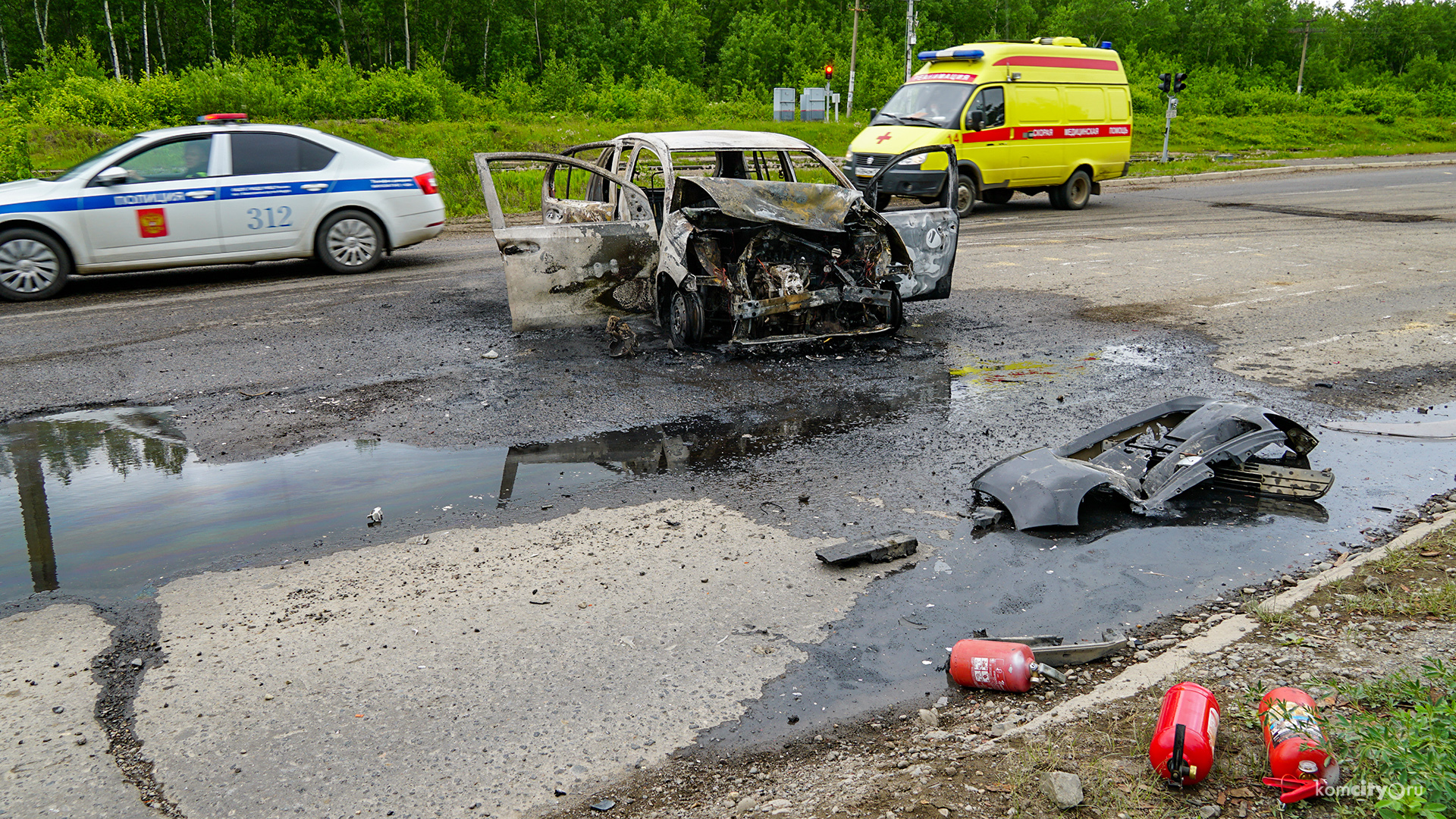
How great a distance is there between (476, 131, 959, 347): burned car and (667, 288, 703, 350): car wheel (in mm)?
12

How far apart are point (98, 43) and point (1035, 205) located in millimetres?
55604

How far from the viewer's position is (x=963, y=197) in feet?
53.7

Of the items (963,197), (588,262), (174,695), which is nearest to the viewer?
(174,695)

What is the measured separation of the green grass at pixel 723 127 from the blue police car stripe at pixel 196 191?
5723 millimetres

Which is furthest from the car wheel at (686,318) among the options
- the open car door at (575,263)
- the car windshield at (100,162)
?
the car windshield at (100,162)

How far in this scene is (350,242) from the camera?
10867 mm

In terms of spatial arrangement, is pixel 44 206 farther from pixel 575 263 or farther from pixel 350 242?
pixel 575 263

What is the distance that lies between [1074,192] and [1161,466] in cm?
1420

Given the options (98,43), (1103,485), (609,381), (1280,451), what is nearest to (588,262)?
(609,381)

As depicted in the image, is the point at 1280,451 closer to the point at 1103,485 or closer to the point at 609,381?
the point at 1103,485

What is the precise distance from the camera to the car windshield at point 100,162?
9508 mm

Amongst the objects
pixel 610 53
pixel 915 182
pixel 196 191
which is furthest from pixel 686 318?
pixel 610 53

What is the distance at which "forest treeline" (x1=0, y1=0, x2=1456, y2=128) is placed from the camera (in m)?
33.0

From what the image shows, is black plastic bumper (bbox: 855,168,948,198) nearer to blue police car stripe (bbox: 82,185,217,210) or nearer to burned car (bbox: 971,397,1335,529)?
blue police car stripe (bbox: 82,185,217,210)
